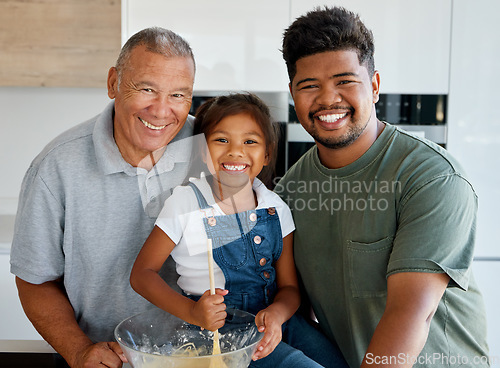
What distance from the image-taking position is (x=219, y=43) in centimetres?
196

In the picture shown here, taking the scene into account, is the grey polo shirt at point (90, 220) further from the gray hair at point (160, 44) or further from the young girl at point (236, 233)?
the gray hair at point (160, 44)

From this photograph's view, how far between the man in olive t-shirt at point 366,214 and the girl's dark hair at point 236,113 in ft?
0.27

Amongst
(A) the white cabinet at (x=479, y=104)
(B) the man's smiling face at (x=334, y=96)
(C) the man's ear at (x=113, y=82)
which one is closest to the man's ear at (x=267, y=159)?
(B) the man's smiling face at (x=334, y=96)

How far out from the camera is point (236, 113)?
98cm

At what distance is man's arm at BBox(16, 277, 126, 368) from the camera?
0.83m

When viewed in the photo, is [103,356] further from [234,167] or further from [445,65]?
[445,65]

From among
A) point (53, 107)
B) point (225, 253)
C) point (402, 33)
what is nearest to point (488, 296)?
point (402, 33)

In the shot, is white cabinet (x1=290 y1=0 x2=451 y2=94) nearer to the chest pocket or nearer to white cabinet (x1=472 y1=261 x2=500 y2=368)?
white cabinet (x1=472 y1=261 x2=500 y2=368)

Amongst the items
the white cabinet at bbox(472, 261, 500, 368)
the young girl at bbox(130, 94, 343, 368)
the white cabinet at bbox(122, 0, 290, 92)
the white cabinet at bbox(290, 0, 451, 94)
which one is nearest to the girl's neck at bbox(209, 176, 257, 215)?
the young girl at bbox(130, 94, 343, 368)

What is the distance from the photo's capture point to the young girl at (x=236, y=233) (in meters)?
0.93

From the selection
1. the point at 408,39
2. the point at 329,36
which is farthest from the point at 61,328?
the point at 408,39

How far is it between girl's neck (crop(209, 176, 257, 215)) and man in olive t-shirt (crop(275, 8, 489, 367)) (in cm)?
10

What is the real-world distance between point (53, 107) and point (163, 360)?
6.40ft

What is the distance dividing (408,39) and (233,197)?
50.7 inches
